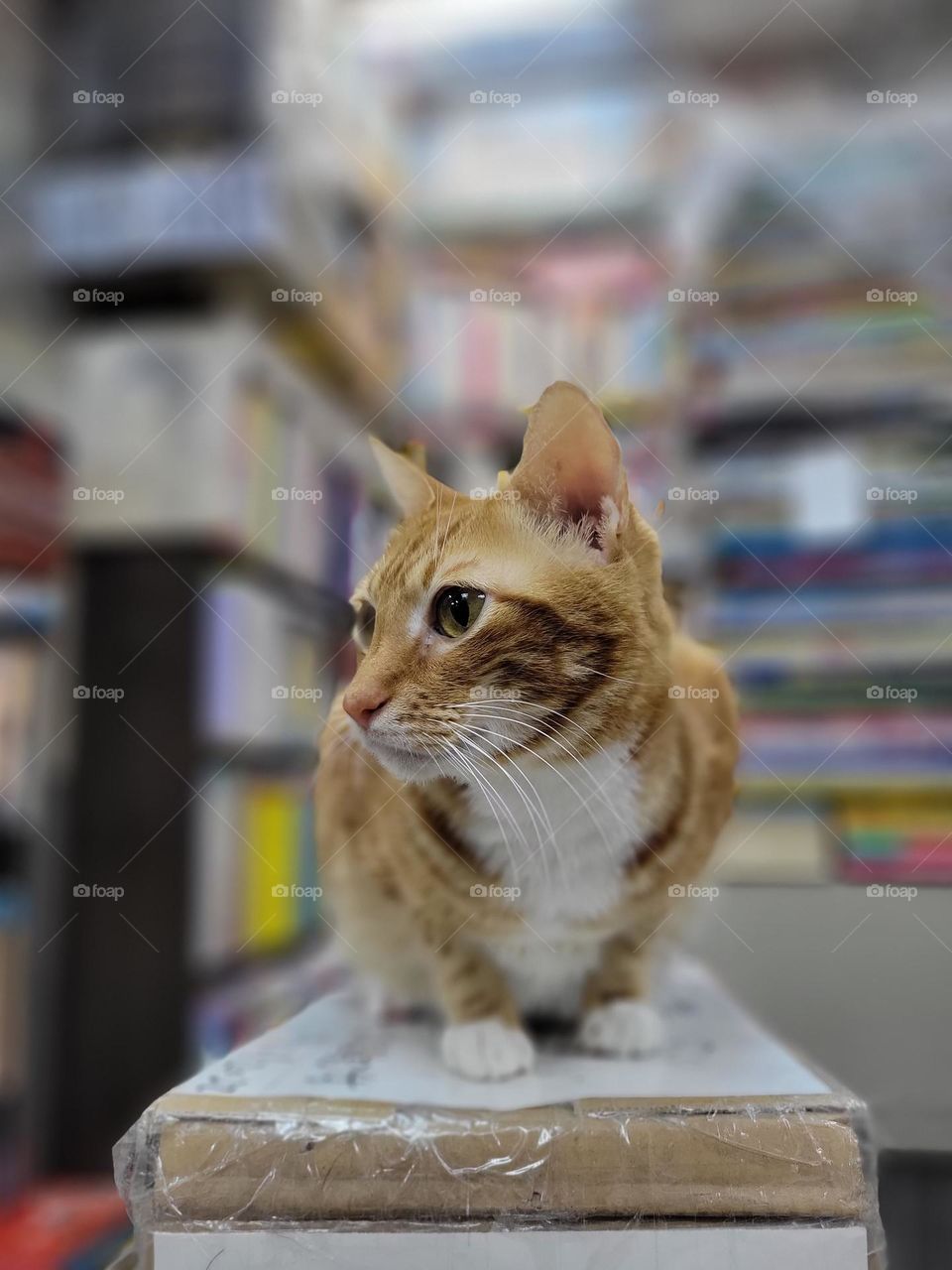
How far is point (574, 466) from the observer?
52 cm

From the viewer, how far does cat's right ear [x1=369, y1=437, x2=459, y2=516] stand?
1.94ft

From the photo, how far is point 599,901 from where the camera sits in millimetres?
594

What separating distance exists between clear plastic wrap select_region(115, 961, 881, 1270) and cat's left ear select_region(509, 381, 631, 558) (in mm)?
347

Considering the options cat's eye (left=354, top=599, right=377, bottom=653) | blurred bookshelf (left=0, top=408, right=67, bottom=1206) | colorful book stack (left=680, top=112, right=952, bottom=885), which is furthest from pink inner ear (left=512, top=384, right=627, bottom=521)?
blurred bookshelf (left=0, top=408, right=67, bottom=1206)

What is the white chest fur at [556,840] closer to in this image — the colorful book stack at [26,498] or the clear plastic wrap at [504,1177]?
the clear plastic wrap at [504,1177]

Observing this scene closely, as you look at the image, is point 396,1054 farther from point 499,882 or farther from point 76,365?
point 76,365

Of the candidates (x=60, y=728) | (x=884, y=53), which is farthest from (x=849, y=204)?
(x=60, y=728)

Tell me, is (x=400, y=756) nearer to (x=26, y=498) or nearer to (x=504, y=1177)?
(x=504, y=1177)

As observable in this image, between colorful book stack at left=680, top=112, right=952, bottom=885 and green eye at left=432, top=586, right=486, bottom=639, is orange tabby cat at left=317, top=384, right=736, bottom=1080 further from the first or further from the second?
colorful book stack at left=680, top=112, right=952, bottom=885

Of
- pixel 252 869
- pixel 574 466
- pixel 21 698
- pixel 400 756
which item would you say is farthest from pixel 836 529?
pixel 21 698

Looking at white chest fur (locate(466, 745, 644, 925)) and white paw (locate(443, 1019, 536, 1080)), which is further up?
white chest fur (locate(466, 745, 644, 925))

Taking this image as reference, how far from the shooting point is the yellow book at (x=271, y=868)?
836 millimetres

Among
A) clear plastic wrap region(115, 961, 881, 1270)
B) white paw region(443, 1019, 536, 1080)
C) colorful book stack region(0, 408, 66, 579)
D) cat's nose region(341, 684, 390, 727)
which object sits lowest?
clear plastic wrap region(115, 961, 881, 1270)

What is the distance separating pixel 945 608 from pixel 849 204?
41 centimetres
